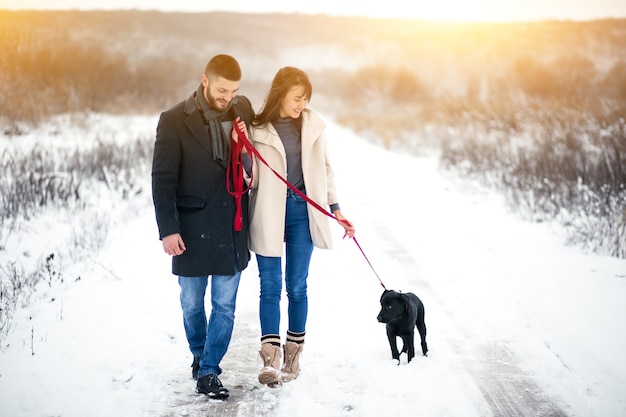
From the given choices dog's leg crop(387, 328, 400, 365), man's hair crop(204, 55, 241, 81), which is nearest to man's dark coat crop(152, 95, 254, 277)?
man's hair crop(204, 55, 241, 81)

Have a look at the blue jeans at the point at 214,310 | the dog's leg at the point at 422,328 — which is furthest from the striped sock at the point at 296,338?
the dog's leg at the point at 422,328

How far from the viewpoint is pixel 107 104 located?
21734 millimetres

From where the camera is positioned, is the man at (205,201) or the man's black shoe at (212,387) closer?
the man at (205,201)

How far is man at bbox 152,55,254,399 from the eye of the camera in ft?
11.0

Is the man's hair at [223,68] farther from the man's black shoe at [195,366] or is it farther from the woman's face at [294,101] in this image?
the man's black shoe at [195,366]

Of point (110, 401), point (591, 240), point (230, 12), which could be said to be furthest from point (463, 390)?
point (230, 12)

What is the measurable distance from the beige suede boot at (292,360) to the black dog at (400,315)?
0.62 metres

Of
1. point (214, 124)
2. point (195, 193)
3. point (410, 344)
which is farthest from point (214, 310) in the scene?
point (410, 344)

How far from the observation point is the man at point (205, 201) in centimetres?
337

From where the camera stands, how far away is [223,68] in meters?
3.33

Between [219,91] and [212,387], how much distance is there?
1800 mm

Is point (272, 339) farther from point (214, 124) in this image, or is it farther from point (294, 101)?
point (294, 101)

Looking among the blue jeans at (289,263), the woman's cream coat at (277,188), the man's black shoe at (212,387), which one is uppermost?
the woman's cream coat at (277,188)

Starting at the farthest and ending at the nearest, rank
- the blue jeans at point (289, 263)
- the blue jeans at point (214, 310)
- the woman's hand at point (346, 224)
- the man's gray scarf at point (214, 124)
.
A: the woman's hand at point (346, 224), the blue jeans at point (289, 263), the blue jeans at point (214, 310), the man's gray scarf at point (214, 124)
